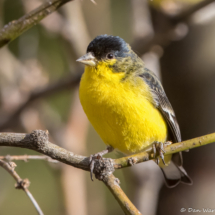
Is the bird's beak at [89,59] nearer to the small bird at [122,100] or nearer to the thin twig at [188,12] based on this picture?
the small bird at [122,100]

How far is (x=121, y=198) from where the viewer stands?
1.92 metres

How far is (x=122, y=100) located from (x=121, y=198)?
1.24 metres

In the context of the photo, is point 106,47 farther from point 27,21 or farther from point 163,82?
point 163,82

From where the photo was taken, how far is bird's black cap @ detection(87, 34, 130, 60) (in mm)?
3234

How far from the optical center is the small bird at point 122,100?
3.02m

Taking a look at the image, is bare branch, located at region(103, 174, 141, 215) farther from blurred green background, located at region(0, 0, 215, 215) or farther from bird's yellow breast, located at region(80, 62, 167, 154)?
blurred green background, located at region(0, 0, 215, 215)

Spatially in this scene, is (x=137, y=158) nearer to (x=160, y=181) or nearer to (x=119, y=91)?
(x=119, y=91)

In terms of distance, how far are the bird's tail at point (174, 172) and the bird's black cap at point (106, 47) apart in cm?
156

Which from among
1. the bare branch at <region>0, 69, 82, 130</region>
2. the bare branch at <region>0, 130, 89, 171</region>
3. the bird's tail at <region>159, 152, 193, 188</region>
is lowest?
the bare branch at <region>0, 130, 89, 171</region>

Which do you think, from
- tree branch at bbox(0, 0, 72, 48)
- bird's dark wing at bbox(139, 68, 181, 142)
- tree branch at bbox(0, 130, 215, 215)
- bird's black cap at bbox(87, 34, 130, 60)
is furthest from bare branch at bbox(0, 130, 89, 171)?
bird's dark wing at bbox(139, 68, 181, 142)

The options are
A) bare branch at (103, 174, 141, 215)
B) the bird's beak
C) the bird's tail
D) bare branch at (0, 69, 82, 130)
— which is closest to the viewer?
bare branch at (103, 174, 141, 215)

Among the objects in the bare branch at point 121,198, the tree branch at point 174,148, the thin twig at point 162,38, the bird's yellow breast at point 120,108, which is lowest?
the bare branch at point 121,198

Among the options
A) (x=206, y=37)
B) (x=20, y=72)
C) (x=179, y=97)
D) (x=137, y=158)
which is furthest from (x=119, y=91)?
(x=20, y=72)

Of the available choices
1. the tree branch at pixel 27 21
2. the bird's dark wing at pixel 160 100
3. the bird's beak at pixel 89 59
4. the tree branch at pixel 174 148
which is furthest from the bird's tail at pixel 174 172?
the tree branch at pixel 27 21
